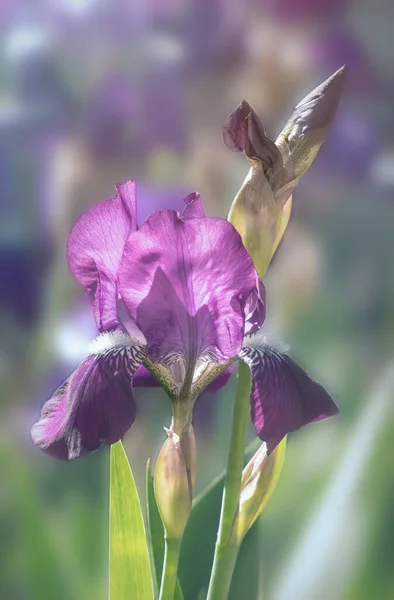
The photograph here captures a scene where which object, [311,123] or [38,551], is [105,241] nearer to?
[311,123]

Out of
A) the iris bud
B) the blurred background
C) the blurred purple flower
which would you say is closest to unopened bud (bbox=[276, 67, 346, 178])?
the iris bud

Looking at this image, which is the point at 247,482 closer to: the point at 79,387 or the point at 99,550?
the point at 79,387

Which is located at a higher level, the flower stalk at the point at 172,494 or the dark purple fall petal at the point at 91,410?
the dark purple fall petal at the point at 91,410

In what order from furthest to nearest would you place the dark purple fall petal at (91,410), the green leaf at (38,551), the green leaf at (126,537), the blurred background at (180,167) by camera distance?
the blurred background at (180,167) → the green leaf at (38,551) → the green leaf at (126,537) → the dark purple fall petal at (91,410)

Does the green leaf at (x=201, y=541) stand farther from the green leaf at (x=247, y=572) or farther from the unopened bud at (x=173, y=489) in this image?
the unopened bud at (x=173, y=489)

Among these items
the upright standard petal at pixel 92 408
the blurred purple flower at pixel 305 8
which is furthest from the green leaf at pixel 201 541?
the blurred purple flower at pixel 305 8

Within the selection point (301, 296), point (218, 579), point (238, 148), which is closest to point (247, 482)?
point (218, 579)
